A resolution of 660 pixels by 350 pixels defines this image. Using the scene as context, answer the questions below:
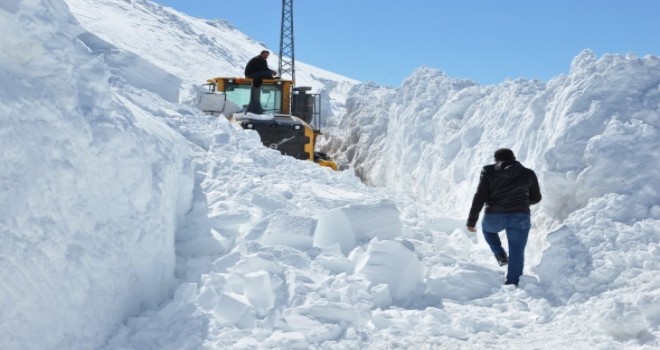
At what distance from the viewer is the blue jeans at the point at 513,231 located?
548cm

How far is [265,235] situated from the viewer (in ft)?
18.1

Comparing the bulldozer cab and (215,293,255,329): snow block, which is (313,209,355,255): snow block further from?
the bulldozer cab

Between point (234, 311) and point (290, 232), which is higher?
point (290, 232)

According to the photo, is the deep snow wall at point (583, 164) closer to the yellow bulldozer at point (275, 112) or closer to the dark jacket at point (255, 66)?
the yellow bulldozer at point (275, 112)

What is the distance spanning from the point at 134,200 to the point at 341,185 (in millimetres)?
4301

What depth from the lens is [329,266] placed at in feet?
17.3

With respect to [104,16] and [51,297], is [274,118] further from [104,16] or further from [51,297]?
[104,16]

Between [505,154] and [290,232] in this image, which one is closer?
[290,232]

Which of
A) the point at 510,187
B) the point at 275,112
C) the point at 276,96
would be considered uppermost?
the point at 276,96

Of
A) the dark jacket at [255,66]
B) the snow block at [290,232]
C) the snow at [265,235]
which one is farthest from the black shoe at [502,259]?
the dark jacket at [255,66]

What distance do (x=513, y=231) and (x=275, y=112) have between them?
25.7 ft

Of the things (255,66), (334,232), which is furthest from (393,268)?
(255,66)

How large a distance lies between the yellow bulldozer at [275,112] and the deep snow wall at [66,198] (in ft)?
21.8

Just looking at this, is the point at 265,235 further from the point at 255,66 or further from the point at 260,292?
the point at 255,66
